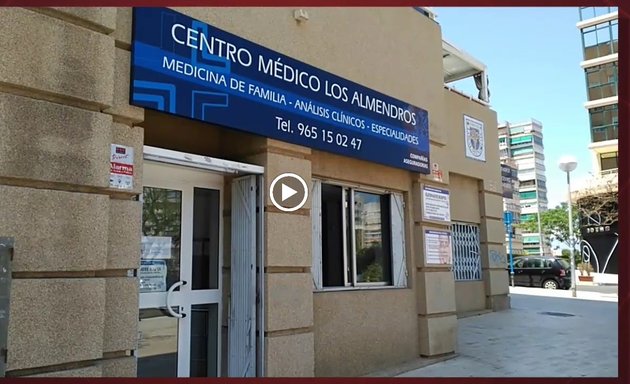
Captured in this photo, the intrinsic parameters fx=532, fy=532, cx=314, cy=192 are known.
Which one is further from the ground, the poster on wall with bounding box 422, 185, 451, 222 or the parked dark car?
the poster on wall with bounding box 422, 185, 451, 222

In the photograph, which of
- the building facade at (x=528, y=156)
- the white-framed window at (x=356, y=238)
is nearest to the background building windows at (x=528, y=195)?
the building facade at (x=528, y=156)

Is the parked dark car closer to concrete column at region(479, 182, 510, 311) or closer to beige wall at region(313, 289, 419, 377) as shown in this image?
concrete column at region(479, 182, 510, 311)

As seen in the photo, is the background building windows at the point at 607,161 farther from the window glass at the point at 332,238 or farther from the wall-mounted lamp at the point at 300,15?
the wall-mounted lamp at the point at 300,15

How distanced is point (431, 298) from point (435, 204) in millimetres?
1379

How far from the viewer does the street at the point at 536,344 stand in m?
6.77

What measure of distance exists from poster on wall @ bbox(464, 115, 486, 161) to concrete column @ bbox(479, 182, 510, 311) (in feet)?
2.59

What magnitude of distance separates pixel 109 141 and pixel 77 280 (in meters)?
1.08

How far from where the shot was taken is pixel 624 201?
5281 millimetres

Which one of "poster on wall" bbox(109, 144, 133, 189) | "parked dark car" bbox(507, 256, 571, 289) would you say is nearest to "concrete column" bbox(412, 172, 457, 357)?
"poster on wall" bbox(109, 144, 133, 189)

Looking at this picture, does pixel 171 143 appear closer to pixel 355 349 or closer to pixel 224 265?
pixel 224 265

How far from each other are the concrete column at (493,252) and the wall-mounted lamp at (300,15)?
28.1ft

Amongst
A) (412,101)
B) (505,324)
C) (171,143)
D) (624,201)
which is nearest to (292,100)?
(171,143)

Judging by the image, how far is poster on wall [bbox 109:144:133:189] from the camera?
4203mm

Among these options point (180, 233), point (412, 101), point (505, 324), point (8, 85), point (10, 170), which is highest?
point (412, 101)
